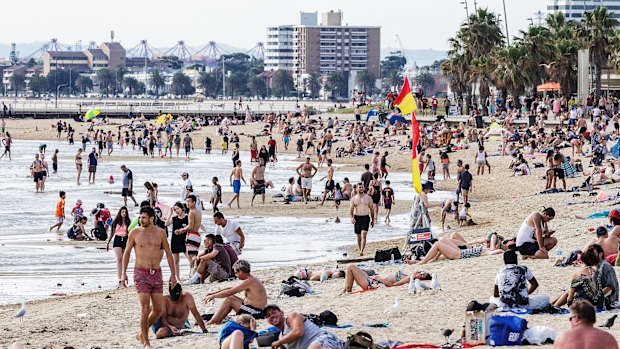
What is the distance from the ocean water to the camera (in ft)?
61.9

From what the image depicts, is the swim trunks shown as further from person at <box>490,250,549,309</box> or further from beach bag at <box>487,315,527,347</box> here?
person at <box>490,250,549,309</box>

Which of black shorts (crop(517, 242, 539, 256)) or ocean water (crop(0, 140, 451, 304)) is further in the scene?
ocean water (crop(0, 140, 451, 304))

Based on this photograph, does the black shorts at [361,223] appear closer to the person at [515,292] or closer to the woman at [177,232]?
the woman at [177,232]

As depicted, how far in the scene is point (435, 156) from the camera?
45.9m

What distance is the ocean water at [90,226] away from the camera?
61.9 feet

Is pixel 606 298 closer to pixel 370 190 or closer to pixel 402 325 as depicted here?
pixel 402 325

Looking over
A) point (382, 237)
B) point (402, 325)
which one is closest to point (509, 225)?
point (382, 237)

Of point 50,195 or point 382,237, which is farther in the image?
point 50,195

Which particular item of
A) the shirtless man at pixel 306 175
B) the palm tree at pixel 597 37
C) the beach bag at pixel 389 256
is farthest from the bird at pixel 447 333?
the palm tree at pixel 597 37

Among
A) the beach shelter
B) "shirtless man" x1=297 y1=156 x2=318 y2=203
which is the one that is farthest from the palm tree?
"shirtless man" x1=297 y1=156 x2=318 y2=203

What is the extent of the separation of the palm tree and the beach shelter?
4.34m

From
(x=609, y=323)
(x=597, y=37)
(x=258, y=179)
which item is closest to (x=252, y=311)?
(x=609, y=323)

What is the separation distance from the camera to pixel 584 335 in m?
8.45

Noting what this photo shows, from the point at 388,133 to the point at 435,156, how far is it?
1016cm
